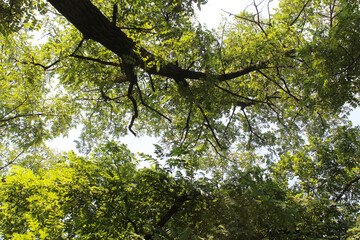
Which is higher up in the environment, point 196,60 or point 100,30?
point 196,60

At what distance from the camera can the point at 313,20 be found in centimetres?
910

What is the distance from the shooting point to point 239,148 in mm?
9961

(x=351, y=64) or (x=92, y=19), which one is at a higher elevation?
(x=92, y=19)

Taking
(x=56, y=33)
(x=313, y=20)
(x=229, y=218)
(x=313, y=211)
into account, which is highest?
(x=313, y=20)

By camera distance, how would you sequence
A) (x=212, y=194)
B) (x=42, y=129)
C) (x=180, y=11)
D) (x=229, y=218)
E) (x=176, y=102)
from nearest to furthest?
(x=229, y=218) → (x=212, y=194) → (x=180, y=11) → (x=176, y=102) → (x=42, y=129)

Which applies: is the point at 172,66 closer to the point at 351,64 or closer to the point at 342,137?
the point at 351,64

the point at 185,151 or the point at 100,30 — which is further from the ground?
the point at 100,30

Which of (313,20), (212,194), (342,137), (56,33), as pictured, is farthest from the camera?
(313,20)

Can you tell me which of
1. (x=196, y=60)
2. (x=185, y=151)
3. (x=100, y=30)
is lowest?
(x=185, y=151)

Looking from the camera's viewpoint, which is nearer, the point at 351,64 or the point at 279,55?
the point at 351,64

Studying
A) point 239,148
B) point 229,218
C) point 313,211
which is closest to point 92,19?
point 229,218

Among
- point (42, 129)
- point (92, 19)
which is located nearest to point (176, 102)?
point (92, 19)

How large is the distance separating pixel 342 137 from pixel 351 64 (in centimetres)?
316

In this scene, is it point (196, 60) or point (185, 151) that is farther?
point (196, 60)
